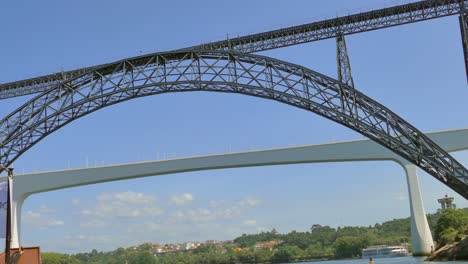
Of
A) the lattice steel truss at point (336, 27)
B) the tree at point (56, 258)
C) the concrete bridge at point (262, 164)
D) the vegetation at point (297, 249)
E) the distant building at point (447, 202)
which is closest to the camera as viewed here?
the lattice steel truss at point (336, 27)

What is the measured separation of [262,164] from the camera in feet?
209

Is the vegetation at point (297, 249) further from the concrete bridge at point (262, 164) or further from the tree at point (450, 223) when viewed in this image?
the tree at point (450, 223)

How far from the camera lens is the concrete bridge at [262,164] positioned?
53.3 meters

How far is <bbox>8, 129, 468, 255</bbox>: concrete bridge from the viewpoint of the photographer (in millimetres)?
53312

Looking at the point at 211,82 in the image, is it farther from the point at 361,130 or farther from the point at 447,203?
the point at 447,203

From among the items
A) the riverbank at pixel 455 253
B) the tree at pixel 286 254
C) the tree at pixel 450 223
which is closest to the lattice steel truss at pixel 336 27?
the riverbank at pixel 455 253

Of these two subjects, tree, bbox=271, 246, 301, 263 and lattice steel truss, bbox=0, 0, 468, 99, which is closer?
lattice steel truss, bbox=0, 0, 468, 99

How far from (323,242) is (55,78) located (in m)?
89.3

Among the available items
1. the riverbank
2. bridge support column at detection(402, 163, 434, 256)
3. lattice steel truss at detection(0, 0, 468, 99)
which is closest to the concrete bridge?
bridge support column at detection(402, 163, 434, 256)

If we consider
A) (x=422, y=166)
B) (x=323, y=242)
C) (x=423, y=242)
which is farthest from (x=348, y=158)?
(x=323, y=242)

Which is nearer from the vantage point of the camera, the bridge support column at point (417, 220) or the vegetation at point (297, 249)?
the bridge support column at point (417, 220)

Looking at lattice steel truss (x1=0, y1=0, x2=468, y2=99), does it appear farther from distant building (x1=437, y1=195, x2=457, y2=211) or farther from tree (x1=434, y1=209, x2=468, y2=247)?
distant building (x1=437, y1=195, x2=457, y2=211)

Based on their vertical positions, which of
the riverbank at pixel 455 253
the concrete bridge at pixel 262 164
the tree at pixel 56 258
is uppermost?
the concrete bridge at pixel 262 164

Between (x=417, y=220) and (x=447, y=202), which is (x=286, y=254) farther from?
(x=417, y=220)
